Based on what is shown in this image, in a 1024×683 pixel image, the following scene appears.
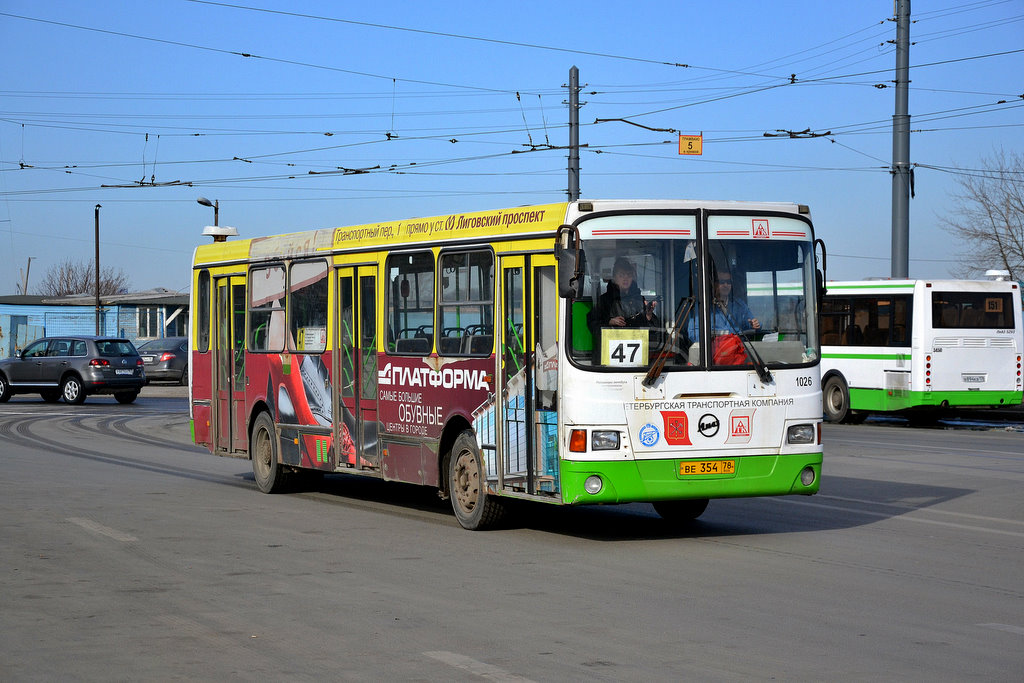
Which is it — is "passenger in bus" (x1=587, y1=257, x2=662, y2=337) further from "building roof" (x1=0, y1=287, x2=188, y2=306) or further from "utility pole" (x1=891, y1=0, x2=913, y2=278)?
"building roof" (x1=0, y1=287, x2=188, y2=306)

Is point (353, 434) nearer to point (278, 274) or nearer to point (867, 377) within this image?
point (278, 274)

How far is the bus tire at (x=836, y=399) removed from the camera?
29469 millimetres

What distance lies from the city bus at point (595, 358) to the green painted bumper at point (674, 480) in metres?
0.01

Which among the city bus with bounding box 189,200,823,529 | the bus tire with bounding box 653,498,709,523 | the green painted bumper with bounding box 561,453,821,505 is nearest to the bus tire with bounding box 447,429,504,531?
the city bus with bounding box 189,200,823,529

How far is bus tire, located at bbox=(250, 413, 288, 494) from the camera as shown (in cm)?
1520

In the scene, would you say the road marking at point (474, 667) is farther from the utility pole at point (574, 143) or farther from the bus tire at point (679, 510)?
the utility pole at point (574, 143)

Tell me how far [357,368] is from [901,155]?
68.6ft

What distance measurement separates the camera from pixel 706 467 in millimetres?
10742

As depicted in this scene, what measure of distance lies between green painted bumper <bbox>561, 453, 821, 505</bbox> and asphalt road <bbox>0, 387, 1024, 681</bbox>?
44cm

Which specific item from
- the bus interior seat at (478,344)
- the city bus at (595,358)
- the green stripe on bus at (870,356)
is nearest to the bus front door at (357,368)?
the city bus at (595,358)

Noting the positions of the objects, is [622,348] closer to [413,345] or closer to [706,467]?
[706,467]

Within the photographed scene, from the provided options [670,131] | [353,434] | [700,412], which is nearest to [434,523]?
[353,434]

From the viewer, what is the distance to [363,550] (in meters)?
10.6

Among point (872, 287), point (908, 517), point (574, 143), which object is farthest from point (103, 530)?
point (872, 287)
